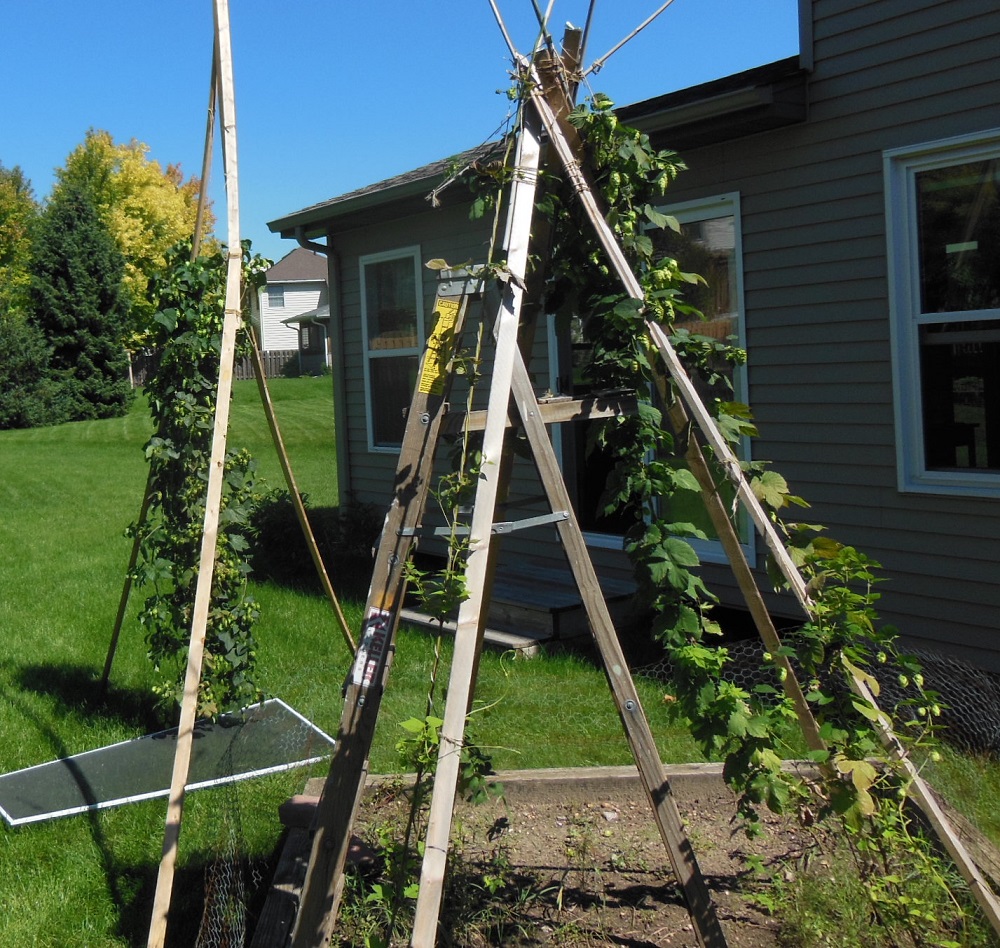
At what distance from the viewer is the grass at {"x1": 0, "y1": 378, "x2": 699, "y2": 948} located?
3729 mm

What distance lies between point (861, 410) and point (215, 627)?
11.6ft

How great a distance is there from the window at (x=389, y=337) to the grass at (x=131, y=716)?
2086 millimetres

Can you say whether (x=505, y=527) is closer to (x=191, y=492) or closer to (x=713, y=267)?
(x=191, y=492)

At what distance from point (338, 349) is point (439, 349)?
771cm

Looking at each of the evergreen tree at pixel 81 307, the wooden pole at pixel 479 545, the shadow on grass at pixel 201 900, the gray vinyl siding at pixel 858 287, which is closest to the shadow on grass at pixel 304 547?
the gray vinyl siding at pixel 858 287

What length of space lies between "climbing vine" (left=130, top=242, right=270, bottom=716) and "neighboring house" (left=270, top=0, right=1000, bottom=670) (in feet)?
5.78

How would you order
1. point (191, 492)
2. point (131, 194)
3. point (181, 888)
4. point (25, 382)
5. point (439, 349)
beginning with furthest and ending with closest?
1. point (131, 194)
2. point (25, 382)
3. point (191, 492)
4. point (181, 888)
5. point (439, 349)

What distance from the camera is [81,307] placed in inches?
1192

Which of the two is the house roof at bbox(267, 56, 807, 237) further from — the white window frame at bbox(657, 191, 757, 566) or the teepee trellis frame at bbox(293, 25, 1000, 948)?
the teepee trellis frame at bbox(293, 25, 1000, 948)

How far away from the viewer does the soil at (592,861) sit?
3.14 meters

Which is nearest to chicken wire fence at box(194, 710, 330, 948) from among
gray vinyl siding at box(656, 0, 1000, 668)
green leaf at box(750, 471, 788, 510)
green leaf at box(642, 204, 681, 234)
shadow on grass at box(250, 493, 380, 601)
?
green leaf at box(750, 471, 788, 510)

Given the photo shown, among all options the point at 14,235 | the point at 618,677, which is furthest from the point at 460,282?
the point at 14,235

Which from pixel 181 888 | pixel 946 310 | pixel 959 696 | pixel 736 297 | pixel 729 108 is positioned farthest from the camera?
pixel 736 297

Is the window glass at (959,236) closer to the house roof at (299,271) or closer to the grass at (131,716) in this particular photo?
the grass at (131,716)
